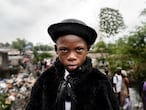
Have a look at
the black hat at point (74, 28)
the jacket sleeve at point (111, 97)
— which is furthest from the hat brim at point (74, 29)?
the jacket sleeve at point (111, 97)

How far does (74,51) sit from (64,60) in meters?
0.08

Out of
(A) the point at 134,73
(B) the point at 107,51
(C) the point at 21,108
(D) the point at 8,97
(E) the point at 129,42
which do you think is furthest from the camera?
(B) the point at 107,51

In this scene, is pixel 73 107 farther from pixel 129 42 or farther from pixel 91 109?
pixel 129 42

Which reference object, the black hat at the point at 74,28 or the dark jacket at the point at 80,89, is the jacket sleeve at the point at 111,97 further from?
the black hat at the point at 74,28

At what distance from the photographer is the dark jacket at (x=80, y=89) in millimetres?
2871

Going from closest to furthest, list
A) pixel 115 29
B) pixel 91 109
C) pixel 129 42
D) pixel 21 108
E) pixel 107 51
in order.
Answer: pixel 91 109
pixel 21 108
pixel 129 42
pixel 115 29
pixel 107 51

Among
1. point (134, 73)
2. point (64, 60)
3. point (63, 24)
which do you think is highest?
point (63, 24)

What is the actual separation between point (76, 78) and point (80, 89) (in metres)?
0.08

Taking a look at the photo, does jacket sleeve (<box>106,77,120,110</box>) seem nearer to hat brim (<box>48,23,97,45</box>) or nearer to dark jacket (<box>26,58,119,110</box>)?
dark jacket (<box>26,58,119,110</box>)

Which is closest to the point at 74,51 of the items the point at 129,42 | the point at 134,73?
the point at 134,73

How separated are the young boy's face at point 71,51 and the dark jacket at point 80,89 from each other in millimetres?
47

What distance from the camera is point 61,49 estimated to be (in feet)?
9.59

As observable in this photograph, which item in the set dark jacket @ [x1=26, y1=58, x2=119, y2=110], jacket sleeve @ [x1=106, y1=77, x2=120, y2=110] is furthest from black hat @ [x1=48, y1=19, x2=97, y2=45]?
jacket sleeve @ [x1=106, y1=77, x2=120, y2=110]

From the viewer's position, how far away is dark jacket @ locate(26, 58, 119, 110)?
2871 millimetres
